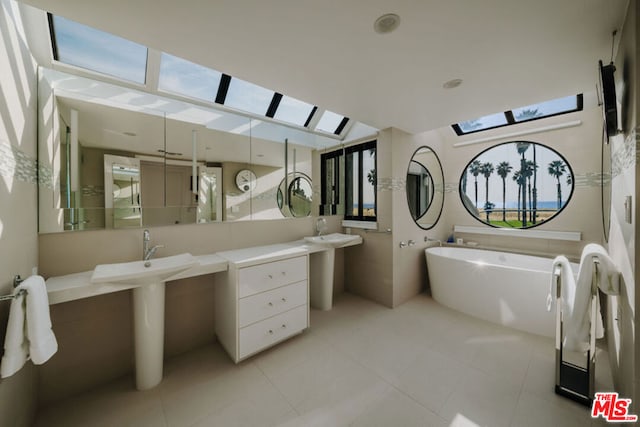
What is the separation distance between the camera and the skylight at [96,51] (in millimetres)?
1590

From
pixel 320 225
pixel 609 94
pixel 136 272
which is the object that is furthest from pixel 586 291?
pixel 136 272

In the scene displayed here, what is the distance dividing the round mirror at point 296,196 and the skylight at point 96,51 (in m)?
1.60

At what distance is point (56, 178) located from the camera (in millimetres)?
1488

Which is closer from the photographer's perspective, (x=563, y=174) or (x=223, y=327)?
(x=223, y=327)

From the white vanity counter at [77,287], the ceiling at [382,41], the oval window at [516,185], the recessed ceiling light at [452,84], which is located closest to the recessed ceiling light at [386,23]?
the ceiling at [382,41]

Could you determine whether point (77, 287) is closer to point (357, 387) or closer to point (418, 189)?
point (357, 387)

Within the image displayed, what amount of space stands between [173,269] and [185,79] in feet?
5.80

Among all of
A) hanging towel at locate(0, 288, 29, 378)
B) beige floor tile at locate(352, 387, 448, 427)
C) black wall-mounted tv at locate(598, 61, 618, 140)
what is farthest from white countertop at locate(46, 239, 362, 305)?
black wall-mounted tv at locate(598, 61, 618, 140)

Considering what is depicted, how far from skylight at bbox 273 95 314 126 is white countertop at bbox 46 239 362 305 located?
1.58 metres

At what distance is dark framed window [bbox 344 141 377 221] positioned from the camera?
10.3 feet

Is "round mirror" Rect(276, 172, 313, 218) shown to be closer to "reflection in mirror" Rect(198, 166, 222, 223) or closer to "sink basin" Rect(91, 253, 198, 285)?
"reflection in mirror" Rect(198, 166, 222, 223)

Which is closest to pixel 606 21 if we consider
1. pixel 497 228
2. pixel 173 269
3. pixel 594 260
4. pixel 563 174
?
pixel 594 260

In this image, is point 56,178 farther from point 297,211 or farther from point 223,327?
point 297,211

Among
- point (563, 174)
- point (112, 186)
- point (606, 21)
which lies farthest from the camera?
point (563, 174)
